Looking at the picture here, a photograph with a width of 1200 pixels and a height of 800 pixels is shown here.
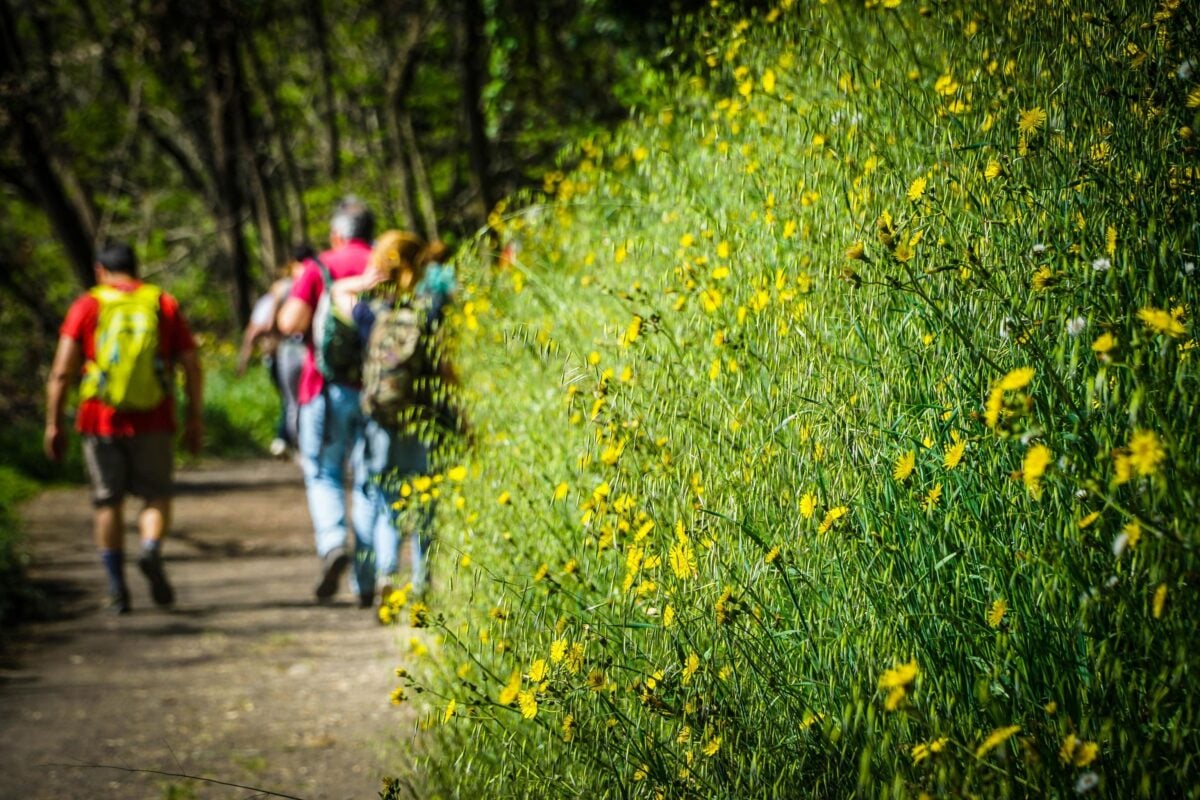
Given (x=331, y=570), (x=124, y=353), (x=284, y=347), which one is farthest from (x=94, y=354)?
(x=284, y=347)

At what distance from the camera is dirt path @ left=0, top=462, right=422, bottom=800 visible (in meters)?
3.90

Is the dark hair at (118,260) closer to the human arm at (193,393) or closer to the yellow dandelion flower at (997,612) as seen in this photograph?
the human arm at (193,393)

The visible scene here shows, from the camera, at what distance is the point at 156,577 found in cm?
645

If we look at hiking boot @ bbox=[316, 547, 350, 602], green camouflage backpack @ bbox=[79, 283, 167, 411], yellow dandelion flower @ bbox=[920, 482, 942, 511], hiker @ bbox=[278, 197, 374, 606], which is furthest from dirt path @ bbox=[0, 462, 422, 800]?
yellow dandelion flower @ bbox=[920, 482, 942, 511]

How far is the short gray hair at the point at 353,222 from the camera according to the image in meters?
6.27

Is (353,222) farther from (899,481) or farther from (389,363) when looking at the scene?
(899,481)

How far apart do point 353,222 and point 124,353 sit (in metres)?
1.39

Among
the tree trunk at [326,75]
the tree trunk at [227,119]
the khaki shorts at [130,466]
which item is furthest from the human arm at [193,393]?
the tree trunk at [326,75]

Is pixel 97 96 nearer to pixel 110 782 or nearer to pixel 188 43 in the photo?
pixel 188 43

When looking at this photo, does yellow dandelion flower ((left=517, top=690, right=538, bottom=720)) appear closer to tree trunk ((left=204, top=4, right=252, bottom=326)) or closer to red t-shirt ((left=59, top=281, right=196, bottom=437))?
red t-shirt ((left=59, top=281, right=196, bottom=437))

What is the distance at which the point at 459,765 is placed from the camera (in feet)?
8.75

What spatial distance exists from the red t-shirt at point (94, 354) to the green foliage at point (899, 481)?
11.8ft

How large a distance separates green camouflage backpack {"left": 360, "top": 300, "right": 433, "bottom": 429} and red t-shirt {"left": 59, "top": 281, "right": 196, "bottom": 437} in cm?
130

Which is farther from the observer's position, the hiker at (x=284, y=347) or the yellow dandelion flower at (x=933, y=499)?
the hiker at (x=284, y=347)
